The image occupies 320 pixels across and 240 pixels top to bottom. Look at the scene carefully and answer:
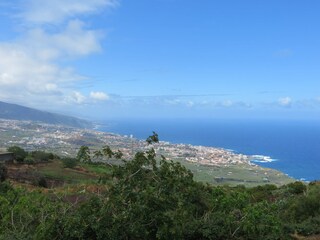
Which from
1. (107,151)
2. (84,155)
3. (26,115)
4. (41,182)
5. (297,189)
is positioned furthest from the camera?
(26,115)

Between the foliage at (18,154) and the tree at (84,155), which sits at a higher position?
the tree at (84,155)

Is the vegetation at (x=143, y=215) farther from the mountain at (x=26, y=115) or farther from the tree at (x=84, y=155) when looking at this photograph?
the mountain at (x=26, y=115)

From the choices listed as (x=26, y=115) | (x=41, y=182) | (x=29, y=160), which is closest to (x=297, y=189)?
(x=41, y=182)

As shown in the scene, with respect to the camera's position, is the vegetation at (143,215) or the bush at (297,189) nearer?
the vegetation at (143,215)

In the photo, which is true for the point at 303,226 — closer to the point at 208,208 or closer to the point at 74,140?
the point at 208,208

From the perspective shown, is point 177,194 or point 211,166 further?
point 211,166

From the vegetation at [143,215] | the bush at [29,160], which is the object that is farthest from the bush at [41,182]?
the vegetation at [143,215]

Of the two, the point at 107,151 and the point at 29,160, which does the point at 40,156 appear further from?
the point at 107,151

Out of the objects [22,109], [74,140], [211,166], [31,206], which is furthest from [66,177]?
[22,109]

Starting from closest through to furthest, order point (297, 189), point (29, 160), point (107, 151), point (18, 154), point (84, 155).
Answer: point (84, 155), point (107, 151), point (297, 189), point (29, 160), point (18, 154)

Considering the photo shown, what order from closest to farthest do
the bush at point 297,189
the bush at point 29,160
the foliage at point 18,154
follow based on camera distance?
1. the bush at point 297,189
2. the bush at point 29,160
3. the foliage at point 18,154

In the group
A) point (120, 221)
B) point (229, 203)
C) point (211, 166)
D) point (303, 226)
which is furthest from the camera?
point (211, 166)
